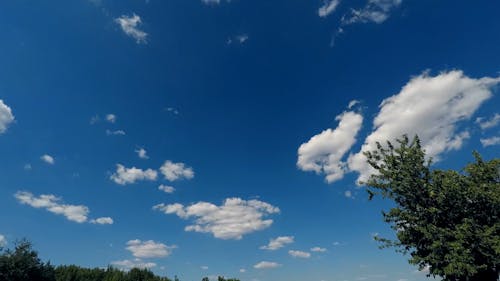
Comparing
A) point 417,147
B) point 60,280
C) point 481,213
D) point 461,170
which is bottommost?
point 60,280

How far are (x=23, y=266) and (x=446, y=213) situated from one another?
57948mm

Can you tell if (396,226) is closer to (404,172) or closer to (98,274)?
(404,172)

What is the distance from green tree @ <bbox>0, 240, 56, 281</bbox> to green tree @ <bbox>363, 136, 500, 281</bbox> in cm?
5230

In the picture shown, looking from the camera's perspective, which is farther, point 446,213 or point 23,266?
point 23,266

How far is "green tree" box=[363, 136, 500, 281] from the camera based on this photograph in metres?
23.5

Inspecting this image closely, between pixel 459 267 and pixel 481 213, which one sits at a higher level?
pixel 481 213

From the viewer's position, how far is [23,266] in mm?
48125

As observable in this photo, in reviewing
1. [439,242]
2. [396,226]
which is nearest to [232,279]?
[396,226]

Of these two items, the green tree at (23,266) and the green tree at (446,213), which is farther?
the green tree at (23,266)

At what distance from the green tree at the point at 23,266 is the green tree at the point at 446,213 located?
52.3 meters

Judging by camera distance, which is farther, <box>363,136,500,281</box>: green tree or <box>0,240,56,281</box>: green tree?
<box>0,240,56,281</box>: green tree

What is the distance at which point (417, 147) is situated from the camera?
98.6 ft

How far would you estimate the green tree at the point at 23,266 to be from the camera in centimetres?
4647

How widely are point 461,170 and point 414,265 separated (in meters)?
9.65
